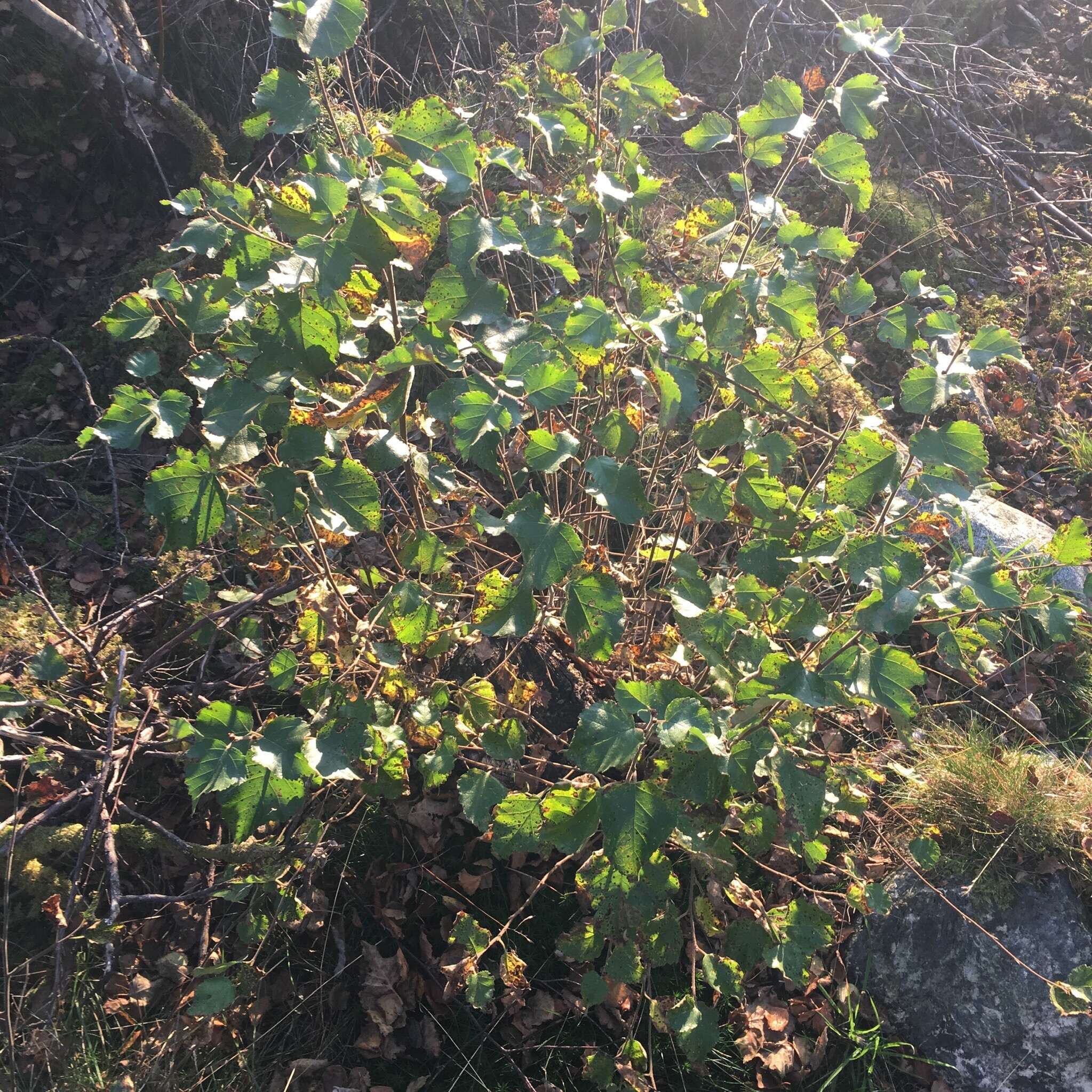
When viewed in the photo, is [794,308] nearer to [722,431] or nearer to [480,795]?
[722,431]

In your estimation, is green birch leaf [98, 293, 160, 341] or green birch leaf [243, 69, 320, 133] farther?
green birch leaf [98, 293, 160, 341]

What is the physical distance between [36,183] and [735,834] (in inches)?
164

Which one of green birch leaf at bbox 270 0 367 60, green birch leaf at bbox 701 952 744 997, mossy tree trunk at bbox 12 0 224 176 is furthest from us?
mossy tree trunk at bbox 12 0 224 176

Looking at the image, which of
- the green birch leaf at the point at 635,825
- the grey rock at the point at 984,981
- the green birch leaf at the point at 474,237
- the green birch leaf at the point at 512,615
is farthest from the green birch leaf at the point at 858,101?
the grey rock at the point at 984,981

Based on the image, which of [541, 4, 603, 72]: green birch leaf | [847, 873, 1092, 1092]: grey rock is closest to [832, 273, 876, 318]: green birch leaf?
[541, 4, 603, 72]: green birch leaf

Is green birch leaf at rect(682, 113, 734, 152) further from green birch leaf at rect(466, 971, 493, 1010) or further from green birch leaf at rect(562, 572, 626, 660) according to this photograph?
green birch leaf at rect(466, 971, 493, 1010)

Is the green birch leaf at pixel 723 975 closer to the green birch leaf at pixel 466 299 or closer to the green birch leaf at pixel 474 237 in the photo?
the green birch leaf at pixel 466 299

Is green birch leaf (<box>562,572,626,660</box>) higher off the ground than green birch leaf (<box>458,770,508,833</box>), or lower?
higher

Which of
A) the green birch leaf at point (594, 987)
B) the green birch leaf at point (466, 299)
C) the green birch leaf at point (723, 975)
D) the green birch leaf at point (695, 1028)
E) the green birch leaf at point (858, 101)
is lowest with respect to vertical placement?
the green birch leaf at point (594, 987)

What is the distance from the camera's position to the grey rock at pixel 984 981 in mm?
2143

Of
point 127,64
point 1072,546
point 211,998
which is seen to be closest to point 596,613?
point 1072,546

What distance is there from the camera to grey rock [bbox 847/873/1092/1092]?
214cm

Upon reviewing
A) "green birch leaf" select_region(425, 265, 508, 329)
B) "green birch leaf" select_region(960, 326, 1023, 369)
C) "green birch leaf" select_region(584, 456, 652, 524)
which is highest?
"green birch leaf" select_region(960, 326, 1023, 369)

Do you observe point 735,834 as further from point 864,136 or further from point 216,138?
point 216,138
